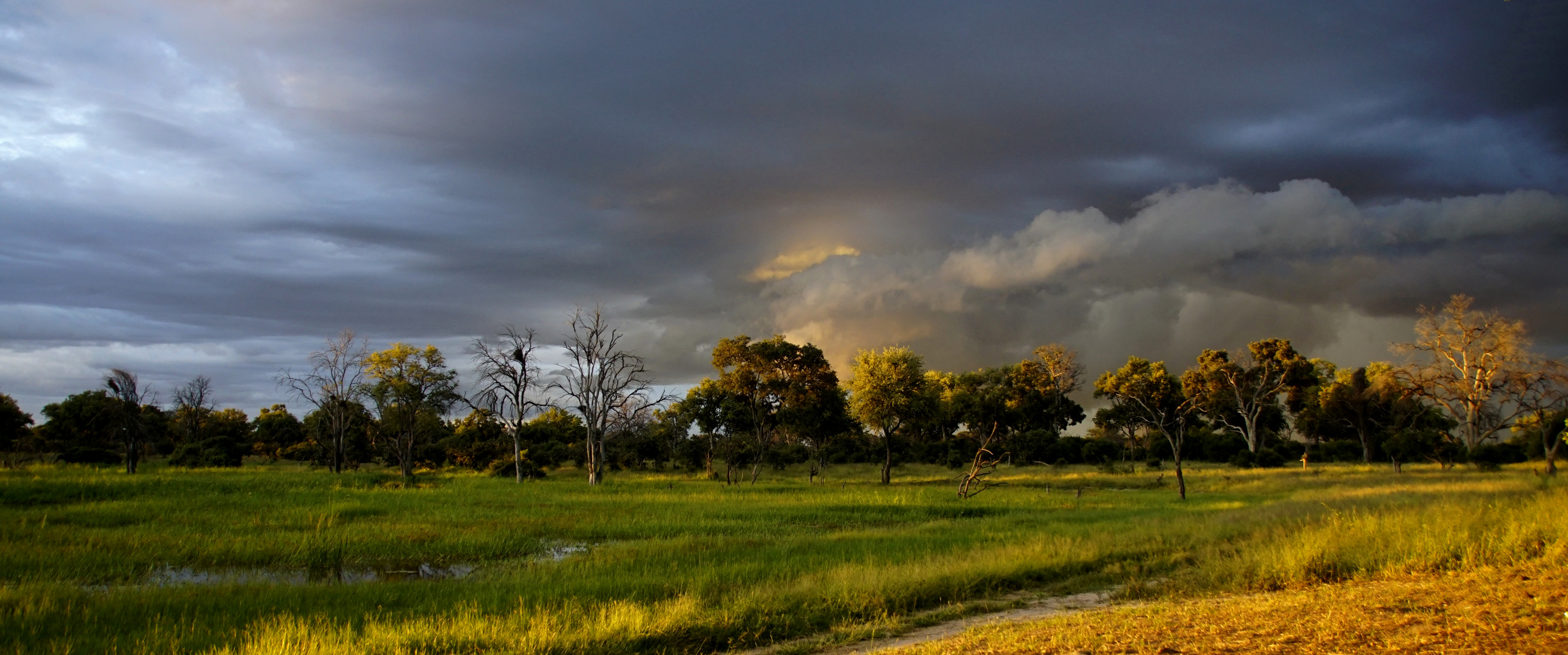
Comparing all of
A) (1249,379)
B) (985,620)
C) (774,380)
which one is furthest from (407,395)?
(1249,379)

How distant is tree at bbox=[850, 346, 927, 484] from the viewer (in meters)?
45.8

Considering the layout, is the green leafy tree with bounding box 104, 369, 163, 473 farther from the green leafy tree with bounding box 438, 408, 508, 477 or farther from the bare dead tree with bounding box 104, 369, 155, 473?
the green leafy tree with bounding box 438, 408, 508, 477

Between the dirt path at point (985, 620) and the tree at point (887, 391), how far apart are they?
106 feet

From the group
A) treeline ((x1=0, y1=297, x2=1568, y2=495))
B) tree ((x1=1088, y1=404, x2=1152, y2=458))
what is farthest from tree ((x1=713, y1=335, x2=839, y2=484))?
tree ((x1=1088, y1=404, x2=1152, y2=458))

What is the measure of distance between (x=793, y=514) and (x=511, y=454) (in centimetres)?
3804

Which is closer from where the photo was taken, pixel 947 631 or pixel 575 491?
pixel 947 631

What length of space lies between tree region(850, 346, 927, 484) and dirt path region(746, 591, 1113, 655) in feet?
106

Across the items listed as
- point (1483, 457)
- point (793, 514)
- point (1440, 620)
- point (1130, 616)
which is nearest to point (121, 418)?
point (793, 514)

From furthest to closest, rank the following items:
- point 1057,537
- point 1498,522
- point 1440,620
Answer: point 1057,537 < point 1498,522 < point 1440,620

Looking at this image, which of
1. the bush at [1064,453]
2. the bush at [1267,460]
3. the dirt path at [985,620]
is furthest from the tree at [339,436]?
the bush at [1267,460]

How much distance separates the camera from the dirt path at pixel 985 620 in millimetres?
9359

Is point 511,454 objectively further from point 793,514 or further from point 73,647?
point 73,647

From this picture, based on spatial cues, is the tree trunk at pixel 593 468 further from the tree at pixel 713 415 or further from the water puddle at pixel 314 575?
the water puddle at pixel 314 575

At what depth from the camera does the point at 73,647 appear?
9.27 metres
